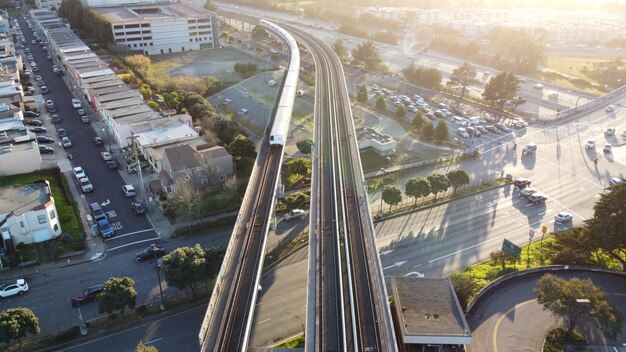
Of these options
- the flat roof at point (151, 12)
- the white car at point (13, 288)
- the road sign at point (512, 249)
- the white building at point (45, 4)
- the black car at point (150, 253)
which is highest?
the flat roof at point (151, 12)

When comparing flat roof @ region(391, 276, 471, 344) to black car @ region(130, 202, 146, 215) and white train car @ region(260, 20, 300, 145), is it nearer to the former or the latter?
white train car @ region(260, 20, 300, 145)

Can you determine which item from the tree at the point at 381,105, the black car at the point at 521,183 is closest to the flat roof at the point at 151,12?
the tree at the point at 381,105

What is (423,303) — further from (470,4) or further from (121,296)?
(470,4)

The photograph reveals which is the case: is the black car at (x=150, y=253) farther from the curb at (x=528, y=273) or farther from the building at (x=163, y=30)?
the building at (x=163, y=30)

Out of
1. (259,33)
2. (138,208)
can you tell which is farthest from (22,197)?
(259,33)

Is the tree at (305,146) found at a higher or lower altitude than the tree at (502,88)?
lower

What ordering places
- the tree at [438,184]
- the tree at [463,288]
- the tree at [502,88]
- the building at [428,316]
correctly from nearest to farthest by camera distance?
the building at [428,316] < the tree at [463,288] < the tree at [438,184] < the tree at [502,88]
